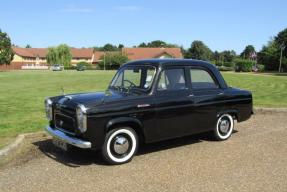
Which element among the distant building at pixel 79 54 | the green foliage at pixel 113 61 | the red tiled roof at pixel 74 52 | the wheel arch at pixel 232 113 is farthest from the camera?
the red tiled roof at pixel 74 52

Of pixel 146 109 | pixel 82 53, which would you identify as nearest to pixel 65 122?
pixel 146 109

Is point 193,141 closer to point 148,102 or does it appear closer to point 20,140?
point 148,102

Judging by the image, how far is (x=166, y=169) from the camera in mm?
5477

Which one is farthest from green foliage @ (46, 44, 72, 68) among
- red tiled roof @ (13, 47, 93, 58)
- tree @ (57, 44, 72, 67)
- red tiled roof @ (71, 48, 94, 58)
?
red tiled roof @ (71, 48, 94, 58)

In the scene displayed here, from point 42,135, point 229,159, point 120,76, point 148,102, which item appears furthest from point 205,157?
point 42,135

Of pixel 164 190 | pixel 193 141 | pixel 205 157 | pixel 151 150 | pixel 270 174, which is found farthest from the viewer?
pixel 193 141

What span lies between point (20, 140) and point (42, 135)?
0.64 metres

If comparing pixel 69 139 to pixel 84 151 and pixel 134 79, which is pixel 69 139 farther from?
pixel 134 79

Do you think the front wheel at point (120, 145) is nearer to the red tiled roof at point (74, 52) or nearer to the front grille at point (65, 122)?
the front grille at point (65, 122)

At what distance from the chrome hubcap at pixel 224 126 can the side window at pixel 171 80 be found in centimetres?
135

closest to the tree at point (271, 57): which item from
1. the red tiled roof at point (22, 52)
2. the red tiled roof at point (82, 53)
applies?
the red tiled roof at point (82, 53)

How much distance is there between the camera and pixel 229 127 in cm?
751

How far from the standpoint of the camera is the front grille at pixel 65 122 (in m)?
5.65

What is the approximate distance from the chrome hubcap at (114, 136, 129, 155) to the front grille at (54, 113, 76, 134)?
720mm
